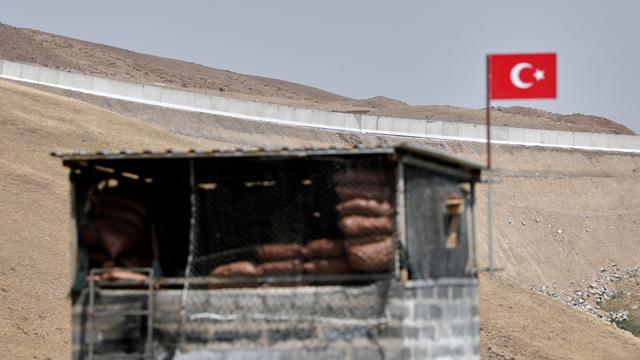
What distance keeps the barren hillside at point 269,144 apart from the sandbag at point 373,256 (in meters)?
13.2

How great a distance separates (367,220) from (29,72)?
44994mm

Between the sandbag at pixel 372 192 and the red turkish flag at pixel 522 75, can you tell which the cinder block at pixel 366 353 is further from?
the red turkish flag at pixel 522 75

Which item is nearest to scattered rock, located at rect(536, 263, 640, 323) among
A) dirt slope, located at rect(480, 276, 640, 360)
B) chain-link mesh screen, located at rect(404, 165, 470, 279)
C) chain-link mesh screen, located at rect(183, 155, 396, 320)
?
dirt slope, located at rect(480, 276, 640, 360)

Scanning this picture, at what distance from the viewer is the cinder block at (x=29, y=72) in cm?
5941

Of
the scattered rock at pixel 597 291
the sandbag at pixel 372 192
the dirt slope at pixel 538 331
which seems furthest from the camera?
the scattered rock at pixel 597 291

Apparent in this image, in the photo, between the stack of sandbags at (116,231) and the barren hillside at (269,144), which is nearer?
the stack of sandbags at (116,231)

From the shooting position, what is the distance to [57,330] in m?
30.2

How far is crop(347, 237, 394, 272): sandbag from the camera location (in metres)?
17.0

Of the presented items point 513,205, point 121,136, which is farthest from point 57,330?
point 513,205

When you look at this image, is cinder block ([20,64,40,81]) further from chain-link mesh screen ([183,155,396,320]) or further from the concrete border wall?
chain-link mesh screen ([183,155,396,320])

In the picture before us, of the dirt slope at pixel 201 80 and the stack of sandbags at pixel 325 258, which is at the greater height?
the dirt slope at pixel 201 80

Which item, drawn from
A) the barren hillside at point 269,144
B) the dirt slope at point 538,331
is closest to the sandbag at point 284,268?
the barren hillside at point 269,144

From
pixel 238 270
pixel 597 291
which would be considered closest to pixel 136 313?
pixel 238 270

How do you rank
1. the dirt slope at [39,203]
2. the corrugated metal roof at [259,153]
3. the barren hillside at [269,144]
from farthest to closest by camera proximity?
the barren hillside at [269,144], the dirt slope at [39,203], the corrugated metal roof at [259,153]
